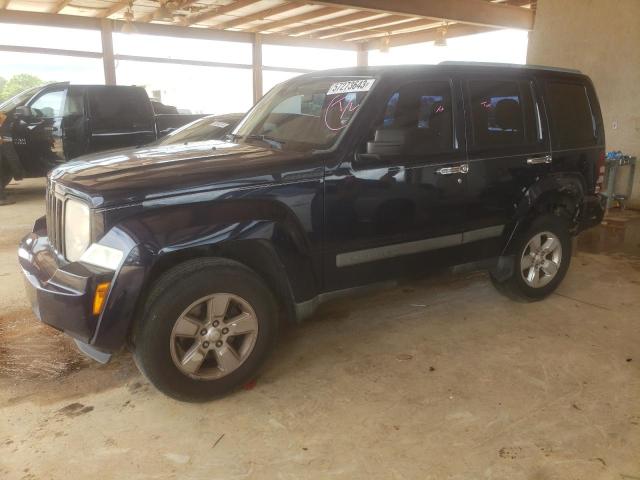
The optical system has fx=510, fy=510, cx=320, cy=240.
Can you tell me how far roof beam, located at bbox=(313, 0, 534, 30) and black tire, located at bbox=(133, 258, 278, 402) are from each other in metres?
6.90

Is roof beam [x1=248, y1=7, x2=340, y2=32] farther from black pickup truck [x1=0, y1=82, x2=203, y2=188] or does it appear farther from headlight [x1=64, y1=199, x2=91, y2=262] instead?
headlight [x1=64, y1=199, x2=91, y2=262]

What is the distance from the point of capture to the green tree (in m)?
12.5

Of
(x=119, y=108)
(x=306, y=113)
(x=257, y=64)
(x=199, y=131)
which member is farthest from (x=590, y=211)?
(x=257, y=64)

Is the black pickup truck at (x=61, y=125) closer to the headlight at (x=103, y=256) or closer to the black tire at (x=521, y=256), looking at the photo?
the headlight at (x=103, y=256)

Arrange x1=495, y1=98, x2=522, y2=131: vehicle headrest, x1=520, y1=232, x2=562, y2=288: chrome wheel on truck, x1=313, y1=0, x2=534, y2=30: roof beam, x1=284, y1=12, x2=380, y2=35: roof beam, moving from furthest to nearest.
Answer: x1=284, y1=12, x2=380, y2=35: roof beam → x1=313, y1=0, x2=534, y2=30: roof beam → x1=520, y1=232, x2=562, y2=288: chrome wheel on truck → x1=495, y1=98, x2=522, y2=131: vehicle headrest

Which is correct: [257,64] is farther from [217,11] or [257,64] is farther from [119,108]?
[119,108]

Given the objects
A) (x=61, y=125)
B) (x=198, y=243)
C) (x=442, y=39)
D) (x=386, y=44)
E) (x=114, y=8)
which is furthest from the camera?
(x=386, y=44)

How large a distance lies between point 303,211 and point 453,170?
113 cm

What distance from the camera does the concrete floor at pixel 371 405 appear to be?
2.28m

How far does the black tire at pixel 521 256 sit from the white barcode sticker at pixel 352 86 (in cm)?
166

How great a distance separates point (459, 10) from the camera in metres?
10.3

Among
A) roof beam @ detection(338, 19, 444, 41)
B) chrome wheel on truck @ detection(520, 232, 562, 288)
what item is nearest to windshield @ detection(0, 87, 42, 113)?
chrome wheel on truck @ detection(520, 232, 562, 288)

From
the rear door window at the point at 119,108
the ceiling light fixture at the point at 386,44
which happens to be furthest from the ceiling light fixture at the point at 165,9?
the ceiling light fixture at the point at 386,44

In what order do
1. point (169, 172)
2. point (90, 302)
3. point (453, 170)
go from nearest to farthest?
point (90, 302) < point (169, 172) < point (453, 170)
